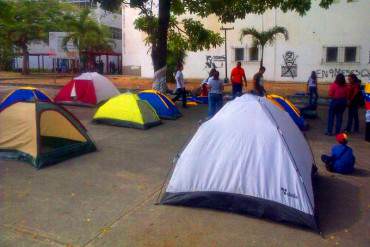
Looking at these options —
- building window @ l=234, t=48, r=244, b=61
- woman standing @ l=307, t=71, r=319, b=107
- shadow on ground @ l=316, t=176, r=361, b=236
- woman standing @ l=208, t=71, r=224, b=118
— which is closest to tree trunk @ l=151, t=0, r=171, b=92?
woman standing @ l=208, t=71, r=224, b=118

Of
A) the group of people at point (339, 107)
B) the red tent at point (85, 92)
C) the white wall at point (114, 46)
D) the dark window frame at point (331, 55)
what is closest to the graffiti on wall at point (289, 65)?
the dark window frame at point (331, 55)

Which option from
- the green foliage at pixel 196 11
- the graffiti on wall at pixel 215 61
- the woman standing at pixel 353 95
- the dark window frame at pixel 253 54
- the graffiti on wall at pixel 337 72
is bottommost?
the woman standing at pixel 353 95

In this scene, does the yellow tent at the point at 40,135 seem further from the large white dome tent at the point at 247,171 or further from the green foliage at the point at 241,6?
the green foliage at the point at 241,6

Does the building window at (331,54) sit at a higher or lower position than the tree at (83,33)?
lower

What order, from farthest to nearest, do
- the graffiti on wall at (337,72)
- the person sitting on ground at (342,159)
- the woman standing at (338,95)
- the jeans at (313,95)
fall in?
the graffiti on wall at (337,72) < the jeans at (313,95) < the woman standing at (338,95) < the person sitting on ground at (342,159)

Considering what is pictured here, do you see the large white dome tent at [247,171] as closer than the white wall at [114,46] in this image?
Yes

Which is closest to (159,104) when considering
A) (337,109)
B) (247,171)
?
(337,109)

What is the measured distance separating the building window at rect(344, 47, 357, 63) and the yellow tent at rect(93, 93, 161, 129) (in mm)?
20326

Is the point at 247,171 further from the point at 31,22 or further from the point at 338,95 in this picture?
the point at 31,22

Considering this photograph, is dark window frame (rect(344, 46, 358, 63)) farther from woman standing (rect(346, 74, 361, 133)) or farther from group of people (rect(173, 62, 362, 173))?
woman standing (rect(346, 74, 361, 133))

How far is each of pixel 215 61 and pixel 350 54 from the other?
9.49 metres

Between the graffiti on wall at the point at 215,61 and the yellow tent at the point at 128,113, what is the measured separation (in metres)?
20.0

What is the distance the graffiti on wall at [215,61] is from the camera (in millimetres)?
31750

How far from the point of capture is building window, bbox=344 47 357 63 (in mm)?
28353
